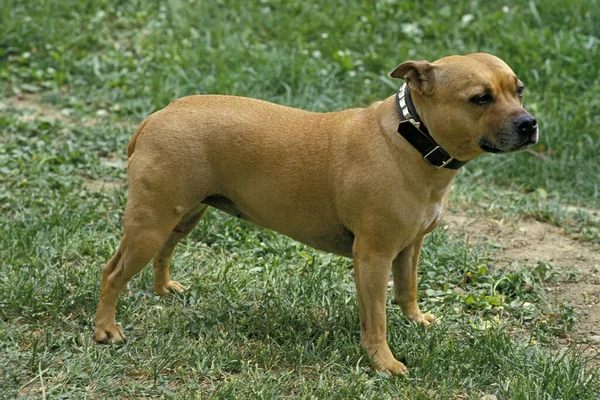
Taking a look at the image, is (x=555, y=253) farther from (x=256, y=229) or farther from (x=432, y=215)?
(x=256, y=229)

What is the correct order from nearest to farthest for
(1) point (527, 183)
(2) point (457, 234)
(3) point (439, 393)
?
(3) point (439, 393)
(2) point (457, 234)
(1) point (527, 183)

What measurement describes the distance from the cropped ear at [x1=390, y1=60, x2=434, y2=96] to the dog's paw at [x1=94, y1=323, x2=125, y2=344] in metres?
2.12

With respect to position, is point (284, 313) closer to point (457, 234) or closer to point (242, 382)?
point (242, 382)

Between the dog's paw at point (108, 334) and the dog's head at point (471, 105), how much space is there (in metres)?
2.09

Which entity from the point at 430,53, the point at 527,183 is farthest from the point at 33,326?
the point at 430,53

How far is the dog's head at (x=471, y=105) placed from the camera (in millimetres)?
4328

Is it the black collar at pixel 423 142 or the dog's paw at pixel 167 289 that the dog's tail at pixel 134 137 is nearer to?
the dog's paw at pixel 167 289

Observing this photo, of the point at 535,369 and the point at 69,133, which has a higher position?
the point at 535,369

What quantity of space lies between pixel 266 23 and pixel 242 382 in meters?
6.02

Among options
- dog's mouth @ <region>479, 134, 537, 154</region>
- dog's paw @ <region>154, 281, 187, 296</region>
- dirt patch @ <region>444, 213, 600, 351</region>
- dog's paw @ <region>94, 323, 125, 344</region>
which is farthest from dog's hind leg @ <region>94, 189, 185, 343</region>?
dirt patch @ <region>444, 213, 600, 351</region>

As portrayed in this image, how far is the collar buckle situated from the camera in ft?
14.7

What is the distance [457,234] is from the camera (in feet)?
21.3

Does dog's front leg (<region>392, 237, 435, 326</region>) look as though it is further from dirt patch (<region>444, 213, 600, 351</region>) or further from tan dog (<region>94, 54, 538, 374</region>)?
dirt patch (<region>444, 213, 600, 351</region>)

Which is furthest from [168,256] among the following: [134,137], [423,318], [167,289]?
[423,318]
